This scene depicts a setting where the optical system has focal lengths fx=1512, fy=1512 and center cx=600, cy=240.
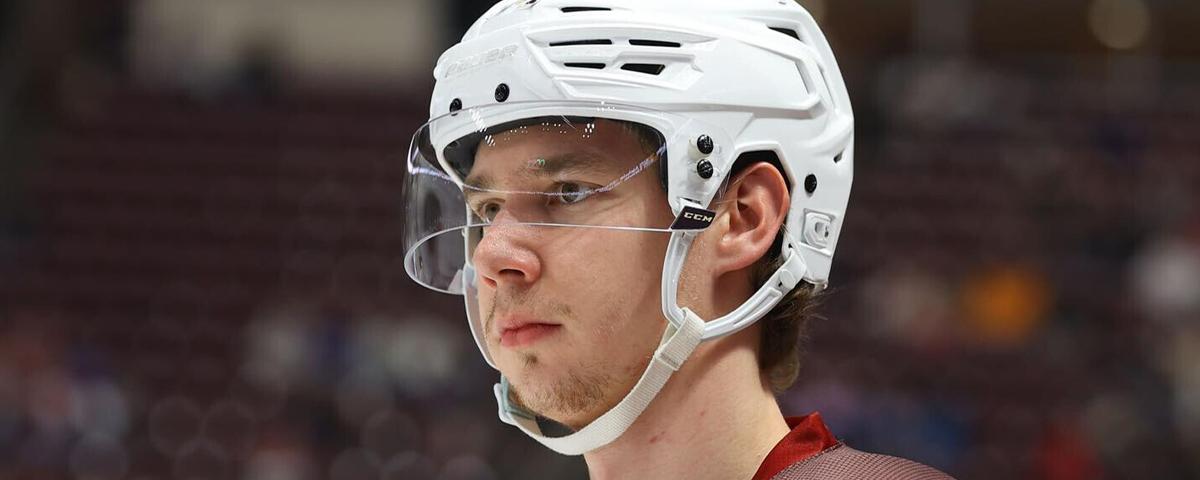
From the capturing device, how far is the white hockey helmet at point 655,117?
69.4 inches

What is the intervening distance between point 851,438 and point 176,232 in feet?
16.1

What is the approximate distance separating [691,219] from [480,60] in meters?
0.34

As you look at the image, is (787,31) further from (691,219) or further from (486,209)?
(486,209)

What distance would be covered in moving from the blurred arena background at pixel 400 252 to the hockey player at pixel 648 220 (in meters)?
4.38

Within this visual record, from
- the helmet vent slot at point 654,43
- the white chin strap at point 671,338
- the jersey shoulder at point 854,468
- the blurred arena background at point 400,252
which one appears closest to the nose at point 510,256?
the white chin strap at point 671,338

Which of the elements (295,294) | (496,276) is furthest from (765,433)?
(295,294)

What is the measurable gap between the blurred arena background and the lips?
174 inches

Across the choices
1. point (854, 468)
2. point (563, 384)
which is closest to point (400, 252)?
point (563, 384)

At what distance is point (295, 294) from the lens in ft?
28.9

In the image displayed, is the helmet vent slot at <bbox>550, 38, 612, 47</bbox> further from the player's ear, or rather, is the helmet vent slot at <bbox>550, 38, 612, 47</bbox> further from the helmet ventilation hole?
the player's ear

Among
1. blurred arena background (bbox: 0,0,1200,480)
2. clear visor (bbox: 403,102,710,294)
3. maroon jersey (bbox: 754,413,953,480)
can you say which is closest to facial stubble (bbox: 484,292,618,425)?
clear visor (bbox: 403,102,710,294)

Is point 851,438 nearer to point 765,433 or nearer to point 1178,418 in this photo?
point 1178,418

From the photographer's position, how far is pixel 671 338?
5.75 ft

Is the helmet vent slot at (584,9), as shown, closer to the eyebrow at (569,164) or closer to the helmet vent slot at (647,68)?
the helmet vent slot at (647,68)
